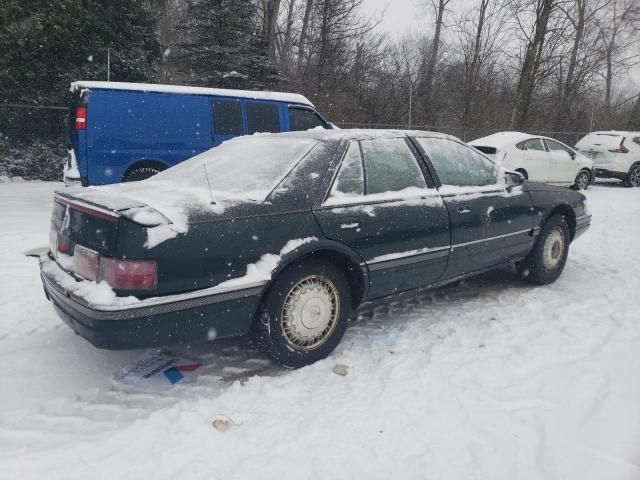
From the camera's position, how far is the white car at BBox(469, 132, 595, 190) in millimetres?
11438

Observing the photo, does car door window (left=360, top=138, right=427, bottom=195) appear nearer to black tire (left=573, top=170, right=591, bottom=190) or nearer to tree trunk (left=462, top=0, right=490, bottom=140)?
black tire (left=573, top=170, right=591, bottom=190)

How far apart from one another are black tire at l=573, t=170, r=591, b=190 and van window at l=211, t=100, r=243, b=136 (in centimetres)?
909

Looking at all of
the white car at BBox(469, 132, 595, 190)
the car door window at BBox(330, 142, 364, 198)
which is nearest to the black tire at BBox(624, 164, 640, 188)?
the white car at BBox(469, 132, 595, 190)

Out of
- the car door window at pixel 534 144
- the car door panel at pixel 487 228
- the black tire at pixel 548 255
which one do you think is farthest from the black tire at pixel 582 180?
the car door panel at pixel 487 228

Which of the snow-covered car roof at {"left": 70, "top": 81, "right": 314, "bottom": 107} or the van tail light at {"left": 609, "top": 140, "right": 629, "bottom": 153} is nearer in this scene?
the snow-covered car roof at {"left": 70, "top": 81, "right": 314, "bottom": 107}

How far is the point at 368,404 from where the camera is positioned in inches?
111

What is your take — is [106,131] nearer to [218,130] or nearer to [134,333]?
[218,130]

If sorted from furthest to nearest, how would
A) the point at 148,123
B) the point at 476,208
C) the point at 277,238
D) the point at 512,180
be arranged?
the point at 148,123 → the point at 512,180 → the point at 476,208 → the point at 277,238

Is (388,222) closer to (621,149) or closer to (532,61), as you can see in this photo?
(621,149)

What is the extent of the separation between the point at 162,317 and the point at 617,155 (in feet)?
48.7

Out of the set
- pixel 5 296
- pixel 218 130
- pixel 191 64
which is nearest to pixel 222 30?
pixel 191 64

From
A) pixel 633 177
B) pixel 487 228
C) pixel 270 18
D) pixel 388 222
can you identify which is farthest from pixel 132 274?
pixel 270 18

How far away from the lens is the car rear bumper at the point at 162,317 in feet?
8.37

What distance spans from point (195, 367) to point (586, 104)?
80.5 ft
